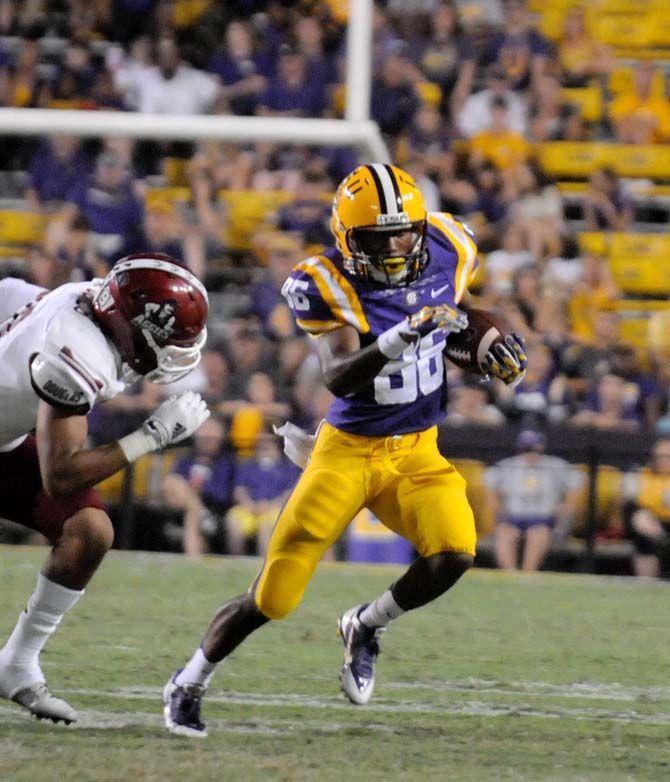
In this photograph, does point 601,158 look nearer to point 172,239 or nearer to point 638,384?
point 638,384

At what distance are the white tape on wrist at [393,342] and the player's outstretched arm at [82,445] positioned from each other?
1.67ft

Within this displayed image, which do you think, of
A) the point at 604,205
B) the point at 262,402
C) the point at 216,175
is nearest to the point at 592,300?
the point at 604,205

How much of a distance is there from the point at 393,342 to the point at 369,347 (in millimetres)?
110

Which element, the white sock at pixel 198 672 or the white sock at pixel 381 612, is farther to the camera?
the white sock at pixel 381 612

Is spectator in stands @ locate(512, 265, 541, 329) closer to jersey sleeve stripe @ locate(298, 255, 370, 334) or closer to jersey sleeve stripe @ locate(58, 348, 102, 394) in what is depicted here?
jersey sleeve stripe @ locate(298, 255, 370, 334)

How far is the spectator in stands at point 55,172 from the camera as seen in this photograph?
34.8ft

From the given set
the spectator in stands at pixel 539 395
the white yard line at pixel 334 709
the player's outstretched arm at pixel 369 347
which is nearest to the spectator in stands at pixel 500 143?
the spectator in stands at pixel 539 395

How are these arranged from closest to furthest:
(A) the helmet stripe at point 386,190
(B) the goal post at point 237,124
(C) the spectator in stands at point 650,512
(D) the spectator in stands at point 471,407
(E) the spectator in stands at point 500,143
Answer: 1. (A) the helmet stripe at point 386,190
2. (B) the goal post at point 237,124
3. (C) the spectator in stands at point 650,512
4. (D) the spectator in stands at point 471,407
5. (E) the spectator in stands at point 500,143

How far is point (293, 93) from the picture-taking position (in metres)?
10.9

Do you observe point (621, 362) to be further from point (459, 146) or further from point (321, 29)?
point (321, 29)

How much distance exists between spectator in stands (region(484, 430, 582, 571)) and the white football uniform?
14.9 ft

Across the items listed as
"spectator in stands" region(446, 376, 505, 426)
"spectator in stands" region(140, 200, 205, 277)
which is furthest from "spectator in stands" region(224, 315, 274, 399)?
"spectator in stands" region(446, 376, 505, 426)

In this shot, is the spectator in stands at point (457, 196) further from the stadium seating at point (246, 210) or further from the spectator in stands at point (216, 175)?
the spectator in stands at point (216, 175)

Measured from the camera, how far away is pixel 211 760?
4.39 m
